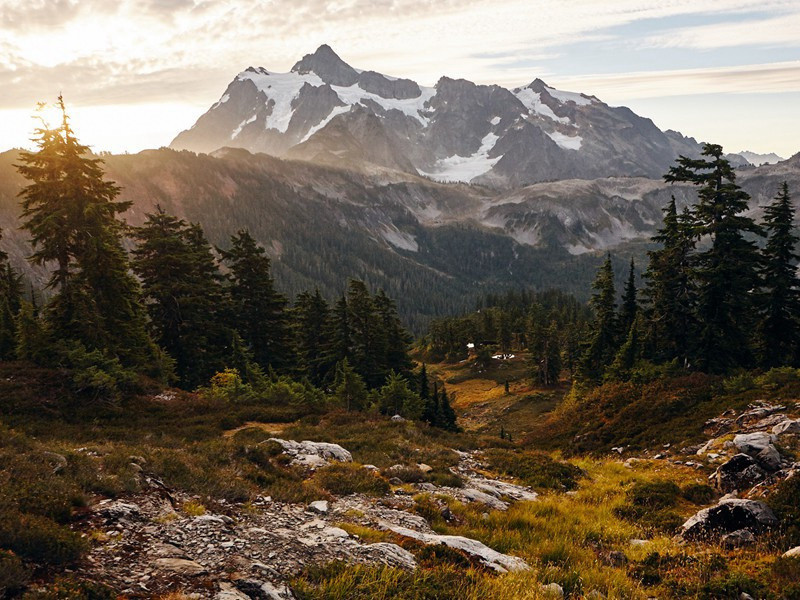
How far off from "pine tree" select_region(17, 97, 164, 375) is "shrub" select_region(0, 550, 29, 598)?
830 inches

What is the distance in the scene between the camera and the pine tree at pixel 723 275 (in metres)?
29.3

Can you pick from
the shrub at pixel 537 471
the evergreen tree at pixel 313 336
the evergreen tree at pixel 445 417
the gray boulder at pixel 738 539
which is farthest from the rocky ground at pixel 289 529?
the evergreen tree at pixel 313 336

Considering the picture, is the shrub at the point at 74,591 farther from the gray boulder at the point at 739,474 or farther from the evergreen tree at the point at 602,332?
the evergreen tree at the point at 602,332

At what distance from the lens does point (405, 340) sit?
5312 centimetres

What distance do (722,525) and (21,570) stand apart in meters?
13.0

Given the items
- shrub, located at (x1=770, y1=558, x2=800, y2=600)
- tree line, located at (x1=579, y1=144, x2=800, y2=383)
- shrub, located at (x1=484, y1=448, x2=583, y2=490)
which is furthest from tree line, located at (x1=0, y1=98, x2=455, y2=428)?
shrub, located at (x1=770, y1=558, x2=800, y2=600)

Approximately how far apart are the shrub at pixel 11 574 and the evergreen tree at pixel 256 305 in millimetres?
38189

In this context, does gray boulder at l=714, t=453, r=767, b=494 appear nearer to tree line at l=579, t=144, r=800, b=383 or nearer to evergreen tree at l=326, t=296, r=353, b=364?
tree line at l=579, t=144, r=800, b=383

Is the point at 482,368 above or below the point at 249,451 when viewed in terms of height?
below

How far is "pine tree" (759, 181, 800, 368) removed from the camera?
1208 inches

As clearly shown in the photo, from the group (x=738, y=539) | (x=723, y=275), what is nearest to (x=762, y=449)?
(x=738, y=539)

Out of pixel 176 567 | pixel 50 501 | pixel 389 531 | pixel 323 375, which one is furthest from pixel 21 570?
pixel 323 375

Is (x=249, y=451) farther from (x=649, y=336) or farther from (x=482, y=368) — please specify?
(x=482, y=368)

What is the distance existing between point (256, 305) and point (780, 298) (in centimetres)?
4281
